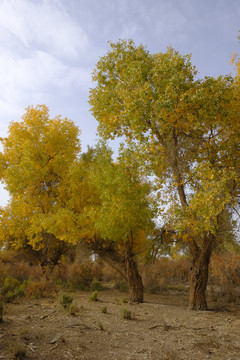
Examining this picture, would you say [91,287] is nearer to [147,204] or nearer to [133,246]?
[133,246]

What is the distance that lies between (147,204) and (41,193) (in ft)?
20.5

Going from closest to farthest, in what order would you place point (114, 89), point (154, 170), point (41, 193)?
point (154, 170) → point (114, 89) → point (41, 193)

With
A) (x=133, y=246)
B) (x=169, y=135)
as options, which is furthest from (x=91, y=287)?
(x=169, y=135)

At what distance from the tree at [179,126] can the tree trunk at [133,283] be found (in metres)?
2.55

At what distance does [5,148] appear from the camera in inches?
641

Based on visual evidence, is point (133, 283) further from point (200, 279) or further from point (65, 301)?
point (65, 301)

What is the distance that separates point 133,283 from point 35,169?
23.3 feet

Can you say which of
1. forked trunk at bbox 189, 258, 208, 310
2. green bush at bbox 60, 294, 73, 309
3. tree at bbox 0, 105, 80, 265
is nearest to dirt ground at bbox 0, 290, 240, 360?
green bush at bbox 60, 294, 73, 309

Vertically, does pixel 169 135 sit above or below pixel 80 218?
above

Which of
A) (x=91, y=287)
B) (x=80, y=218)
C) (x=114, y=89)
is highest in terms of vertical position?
(x=114, y=89)

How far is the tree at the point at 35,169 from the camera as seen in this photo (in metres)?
14.2

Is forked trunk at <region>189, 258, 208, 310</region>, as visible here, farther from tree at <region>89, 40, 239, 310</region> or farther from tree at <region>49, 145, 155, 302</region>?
tree at <region>49, 145, 155, 302</region>

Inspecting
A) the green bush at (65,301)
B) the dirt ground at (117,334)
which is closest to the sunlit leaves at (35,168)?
the green bush at (65,301)

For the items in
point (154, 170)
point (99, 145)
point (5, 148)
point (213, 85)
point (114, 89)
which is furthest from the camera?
point (5, 148)
